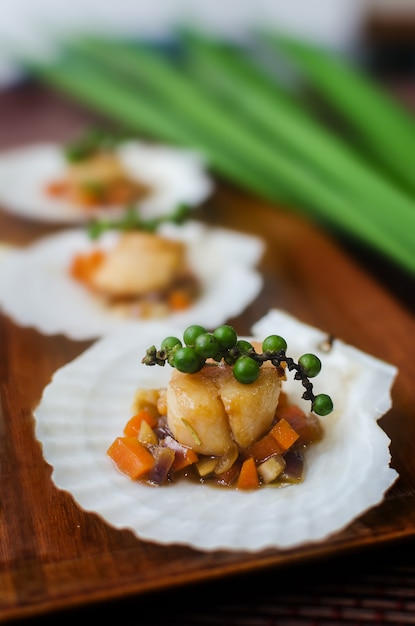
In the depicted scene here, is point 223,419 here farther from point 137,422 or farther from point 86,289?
point 86,289

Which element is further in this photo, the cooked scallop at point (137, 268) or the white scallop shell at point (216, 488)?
the cooked scallop at point (137, 268)

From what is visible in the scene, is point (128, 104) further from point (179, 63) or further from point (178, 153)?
point (179, 63)

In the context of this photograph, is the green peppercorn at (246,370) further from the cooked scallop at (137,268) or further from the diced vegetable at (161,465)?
the cooked scallop at (137,268)

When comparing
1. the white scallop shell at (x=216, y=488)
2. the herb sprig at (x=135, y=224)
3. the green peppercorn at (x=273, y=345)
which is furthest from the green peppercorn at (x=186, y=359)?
the herb sprig at (x=135, y=224)

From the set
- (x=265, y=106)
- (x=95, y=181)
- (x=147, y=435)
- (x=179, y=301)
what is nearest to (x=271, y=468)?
(x=147, y=435)

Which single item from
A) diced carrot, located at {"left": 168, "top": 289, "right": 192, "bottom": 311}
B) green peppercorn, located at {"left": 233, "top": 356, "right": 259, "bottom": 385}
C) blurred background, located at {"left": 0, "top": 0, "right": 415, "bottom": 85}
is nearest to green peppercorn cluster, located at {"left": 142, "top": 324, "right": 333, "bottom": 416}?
green peppercorn, located at {"left": 233, "top": 356, "right": 259, "bottom": 385}

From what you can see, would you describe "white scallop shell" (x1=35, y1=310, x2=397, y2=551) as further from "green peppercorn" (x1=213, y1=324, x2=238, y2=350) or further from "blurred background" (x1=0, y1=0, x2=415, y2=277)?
"blurred background" (x1=0, y1=0, x2=415, y2=277)

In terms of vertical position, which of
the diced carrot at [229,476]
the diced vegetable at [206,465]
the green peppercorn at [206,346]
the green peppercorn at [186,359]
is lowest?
the diced vegetable at [206,465]
